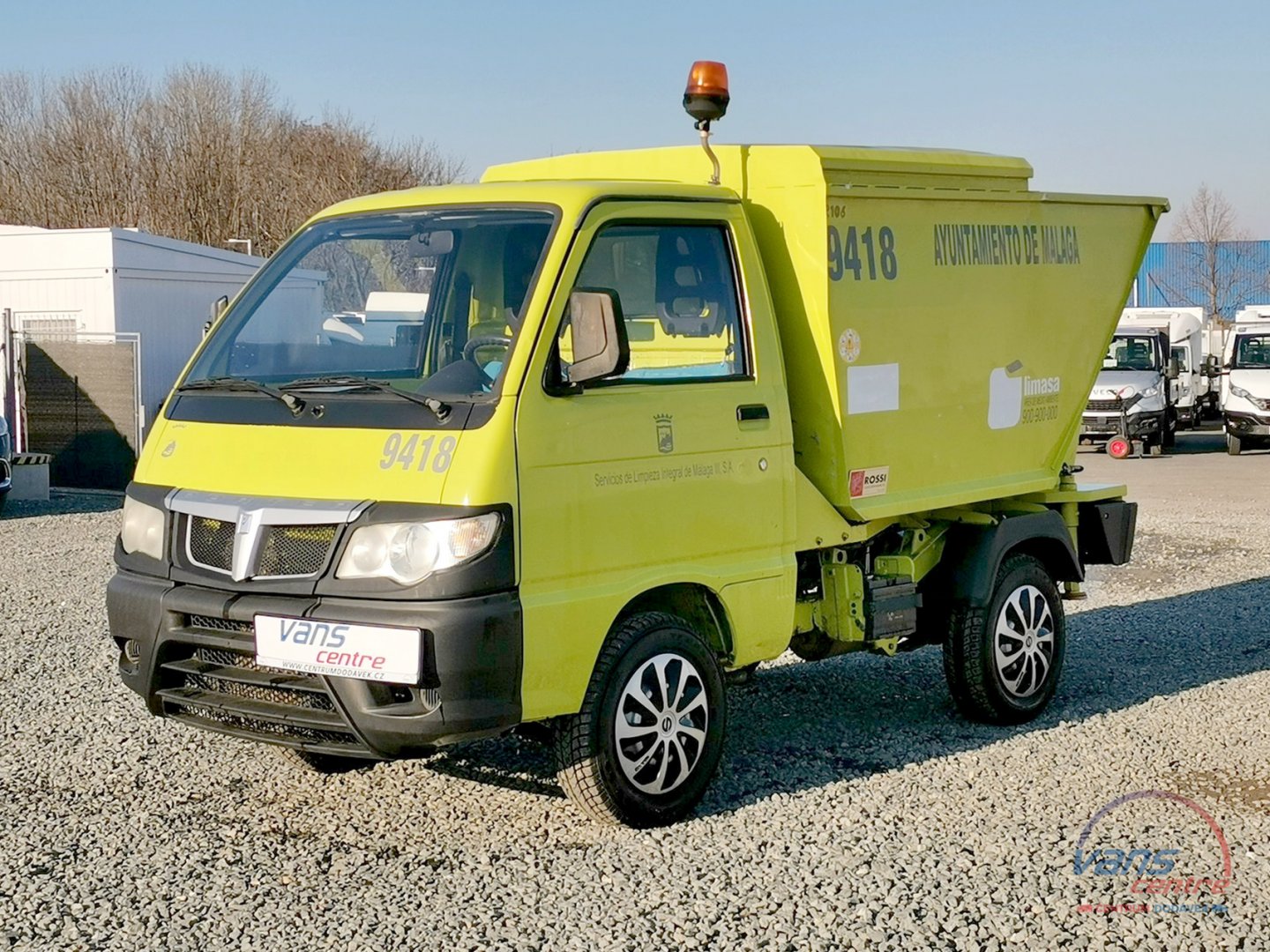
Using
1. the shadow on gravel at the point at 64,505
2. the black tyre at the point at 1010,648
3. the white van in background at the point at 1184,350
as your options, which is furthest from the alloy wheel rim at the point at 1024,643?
the white van in background at the point at 1184,350

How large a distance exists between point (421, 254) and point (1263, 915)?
151 inches

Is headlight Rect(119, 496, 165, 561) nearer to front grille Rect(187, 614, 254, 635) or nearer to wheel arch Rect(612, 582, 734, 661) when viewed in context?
front grille Rect(187, 614, 254, 635)

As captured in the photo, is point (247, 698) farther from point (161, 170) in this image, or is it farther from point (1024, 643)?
point (161, 170)

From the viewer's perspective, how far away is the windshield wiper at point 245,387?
218 inches

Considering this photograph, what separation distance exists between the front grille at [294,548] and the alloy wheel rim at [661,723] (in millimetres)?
1193

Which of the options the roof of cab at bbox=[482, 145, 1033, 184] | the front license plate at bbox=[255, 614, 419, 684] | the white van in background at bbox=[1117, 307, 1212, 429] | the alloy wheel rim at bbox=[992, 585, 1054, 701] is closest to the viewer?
the front license plate at bbox=[255, 614, 419, 684]

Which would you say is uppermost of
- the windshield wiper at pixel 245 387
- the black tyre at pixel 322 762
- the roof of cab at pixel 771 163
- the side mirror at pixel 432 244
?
the roof of cab at pixel 771 163

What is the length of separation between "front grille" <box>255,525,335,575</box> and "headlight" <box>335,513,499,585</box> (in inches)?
4.6

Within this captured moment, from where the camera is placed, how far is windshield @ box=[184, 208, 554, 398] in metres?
5.78

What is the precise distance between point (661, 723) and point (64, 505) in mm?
14145

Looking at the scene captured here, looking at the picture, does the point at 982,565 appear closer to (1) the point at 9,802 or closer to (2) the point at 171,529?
(2) the point at 171,529

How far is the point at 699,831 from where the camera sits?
228 inches

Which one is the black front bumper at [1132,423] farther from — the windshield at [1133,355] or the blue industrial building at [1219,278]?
the blue industrial building at [1219,278]

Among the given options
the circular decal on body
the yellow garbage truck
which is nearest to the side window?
the yellow garbage truck
